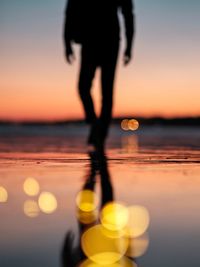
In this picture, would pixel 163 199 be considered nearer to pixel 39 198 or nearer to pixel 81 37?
pixel 39 198

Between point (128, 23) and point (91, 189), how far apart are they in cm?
409

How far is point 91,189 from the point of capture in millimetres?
2998

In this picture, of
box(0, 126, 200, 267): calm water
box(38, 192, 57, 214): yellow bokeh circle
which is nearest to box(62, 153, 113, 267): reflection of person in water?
box(0, 126, 200, 267): calm water

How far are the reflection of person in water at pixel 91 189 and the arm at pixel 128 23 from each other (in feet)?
7.54

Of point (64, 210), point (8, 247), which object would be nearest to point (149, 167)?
point (64, 210)

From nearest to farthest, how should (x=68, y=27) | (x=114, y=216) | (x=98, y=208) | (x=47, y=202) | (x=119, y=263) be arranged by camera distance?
1. (x=119, y=263)
2. (x=114, y=216)
3. (x=98, y=208)
4. (x=47, y=202)
5. (x=68, y=27)

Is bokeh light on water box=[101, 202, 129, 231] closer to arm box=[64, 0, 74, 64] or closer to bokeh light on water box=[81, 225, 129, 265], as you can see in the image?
bokeh light on water box=[81, 225, 129, 265]

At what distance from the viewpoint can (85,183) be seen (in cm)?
323

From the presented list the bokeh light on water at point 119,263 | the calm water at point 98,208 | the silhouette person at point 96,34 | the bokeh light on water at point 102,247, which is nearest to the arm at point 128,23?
the silhouette person at point 96,34

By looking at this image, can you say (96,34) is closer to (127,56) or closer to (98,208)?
(127,56)

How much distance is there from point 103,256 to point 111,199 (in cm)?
109

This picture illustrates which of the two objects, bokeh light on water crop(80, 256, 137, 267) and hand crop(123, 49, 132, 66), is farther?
hand crop(123, 49, 132, 66)

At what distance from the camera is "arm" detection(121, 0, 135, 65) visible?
6.68 meters

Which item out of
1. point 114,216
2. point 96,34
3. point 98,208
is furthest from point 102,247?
point 96,34
